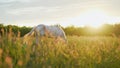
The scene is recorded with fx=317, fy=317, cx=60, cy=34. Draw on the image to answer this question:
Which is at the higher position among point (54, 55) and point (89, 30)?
point (89, 30)

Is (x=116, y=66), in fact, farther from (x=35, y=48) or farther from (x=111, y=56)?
(x=35, y=48)

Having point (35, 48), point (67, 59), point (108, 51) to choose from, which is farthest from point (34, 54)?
point (108, 51)

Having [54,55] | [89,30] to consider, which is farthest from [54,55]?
[89,30]

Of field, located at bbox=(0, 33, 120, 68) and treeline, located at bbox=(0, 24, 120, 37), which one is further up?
treeline, located at bbox=(0, 24, 120, 37)

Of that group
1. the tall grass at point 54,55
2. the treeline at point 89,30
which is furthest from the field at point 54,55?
the treeline at point 89,30

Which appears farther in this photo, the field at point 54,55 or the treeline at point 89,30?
the treeline at point 89,30

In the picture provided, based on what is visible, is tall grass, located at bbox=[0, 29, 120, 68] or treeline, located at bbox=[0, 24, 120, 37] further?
treeline, located at bbox=[0, 24, 120, 37]

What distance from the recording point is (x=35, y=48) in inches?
A: 271

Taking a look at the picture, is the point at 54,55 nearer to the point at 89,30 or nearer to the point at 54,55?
the point at 54,55

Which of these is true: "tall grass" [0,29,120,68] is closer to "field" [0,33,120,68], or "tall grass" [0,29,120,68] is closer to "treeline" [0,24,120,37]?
"field" [0,33,120,68]

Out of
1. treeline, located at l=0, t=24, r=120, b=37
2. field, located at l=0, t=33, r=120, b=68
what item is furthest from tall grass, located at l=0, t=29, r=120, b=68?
treeline, located at l=0, t=24, r=120, b=37

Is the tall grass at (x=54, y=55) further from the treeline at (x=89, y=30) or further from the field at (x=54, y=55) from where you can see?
the treeline at (x=89, y=30)

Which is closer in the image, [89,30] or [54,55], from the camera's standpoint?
[54,55]

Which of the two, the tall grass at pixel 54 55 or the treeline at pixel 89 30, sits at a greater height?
the treeline at pixel 89 30
